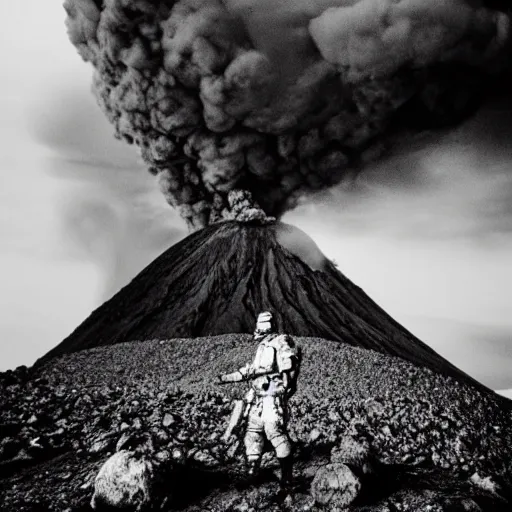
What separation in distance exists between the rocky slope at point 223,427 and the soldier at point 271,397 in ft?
2.45

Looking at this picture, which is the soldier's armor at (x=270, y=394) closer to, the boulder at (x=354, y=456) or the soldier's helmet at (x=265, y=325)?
the soldier's helmet at (x=265, y=325)

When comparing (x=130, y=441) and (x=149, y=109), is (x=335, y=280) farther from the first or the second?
(x=130, y=441)

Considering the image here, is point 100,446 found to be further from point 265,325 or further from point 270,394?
point 265,325

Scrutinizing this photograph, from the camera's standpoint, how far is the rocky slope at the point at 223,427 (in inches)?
270

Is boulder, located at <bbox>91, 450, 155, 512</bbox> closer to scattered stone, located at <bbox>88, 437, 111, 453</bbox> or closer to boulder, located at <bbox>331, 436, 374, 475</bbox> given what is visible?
scattered stone, located at <bbox>88, 437, 111, 453</bbox>

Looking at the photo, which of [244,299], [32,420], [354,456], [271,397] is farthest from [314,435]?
[244,299]

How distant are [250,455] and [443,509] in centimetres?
247

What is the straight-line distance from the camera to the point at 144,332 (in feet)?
61.6

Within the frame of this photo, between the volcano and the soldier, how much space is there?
11381 millimetres

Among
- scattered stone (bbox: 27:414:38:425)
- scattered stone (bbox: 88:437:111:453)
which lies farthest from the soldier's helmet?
scattered stone (bbox: 27:414:38:425)

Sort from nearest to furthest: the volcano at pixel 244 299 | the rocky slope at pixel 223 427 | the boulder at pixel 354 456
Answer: the rocky slope at pixel 223 427
the boulder at pixel 354 456
the volcano at pixel 244 299

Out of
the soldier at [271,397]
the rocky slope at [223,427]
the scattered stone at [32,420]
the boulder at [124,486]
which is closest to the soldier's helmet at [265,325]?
the soldier at [271,397]

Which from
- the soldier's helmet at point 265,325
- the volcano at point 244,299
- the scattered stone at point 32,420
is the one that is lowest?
the scattered stone at point 32,420

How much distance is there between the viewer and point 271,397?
629 centimetres
